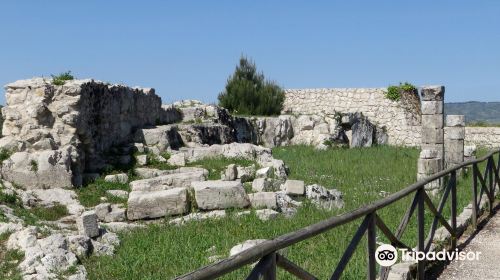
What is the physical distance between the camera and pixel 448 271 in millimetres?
6672

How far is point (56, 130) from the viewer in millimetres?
13539

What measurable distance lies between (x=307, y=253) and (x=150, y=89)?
1222 cm

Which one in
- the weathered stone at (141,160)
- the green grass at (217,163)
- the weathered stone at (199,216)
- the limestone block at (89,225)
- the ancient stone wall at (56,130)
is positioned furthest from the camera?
the weathered stone at (141,160)

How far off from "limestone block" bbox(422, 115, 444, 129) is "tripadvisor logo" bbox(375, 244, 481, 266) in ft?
30.4

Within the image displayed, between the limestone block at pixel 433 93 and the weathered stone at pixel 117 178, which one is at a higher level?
the limestone block at pixel 433 93

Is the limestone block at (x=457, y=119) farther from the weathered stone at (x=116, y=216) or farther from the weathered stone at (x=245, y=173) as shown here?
the weathered stone at (x=116, y=216)

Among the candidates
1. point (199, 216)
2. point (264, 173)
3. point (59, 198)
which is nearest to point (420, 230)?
point (199, 216)

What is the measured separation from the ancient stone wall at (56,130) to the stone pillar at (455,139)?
9682 mm

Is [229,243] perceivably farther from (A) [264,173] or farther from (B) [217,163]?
(B) [217,163]

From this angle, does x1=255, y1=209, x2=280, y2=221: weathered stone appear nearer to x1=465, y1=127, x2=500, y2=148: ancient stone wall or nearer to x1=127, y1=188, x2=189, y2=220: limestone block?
x1=127, y1=188, x2=189, y2=220: limestone block

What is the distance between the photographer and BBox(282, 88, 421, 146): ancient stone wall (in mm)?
28453

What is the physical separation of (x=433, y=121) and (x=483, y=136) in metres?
16.0

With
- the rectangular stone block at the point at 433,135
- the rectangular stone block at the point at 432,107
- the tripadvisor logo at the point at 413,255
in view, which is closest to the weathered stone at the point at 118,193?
the tripadvisor logo at the point at 413,255

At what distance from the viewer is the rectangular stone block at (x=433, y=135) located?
1623cm
